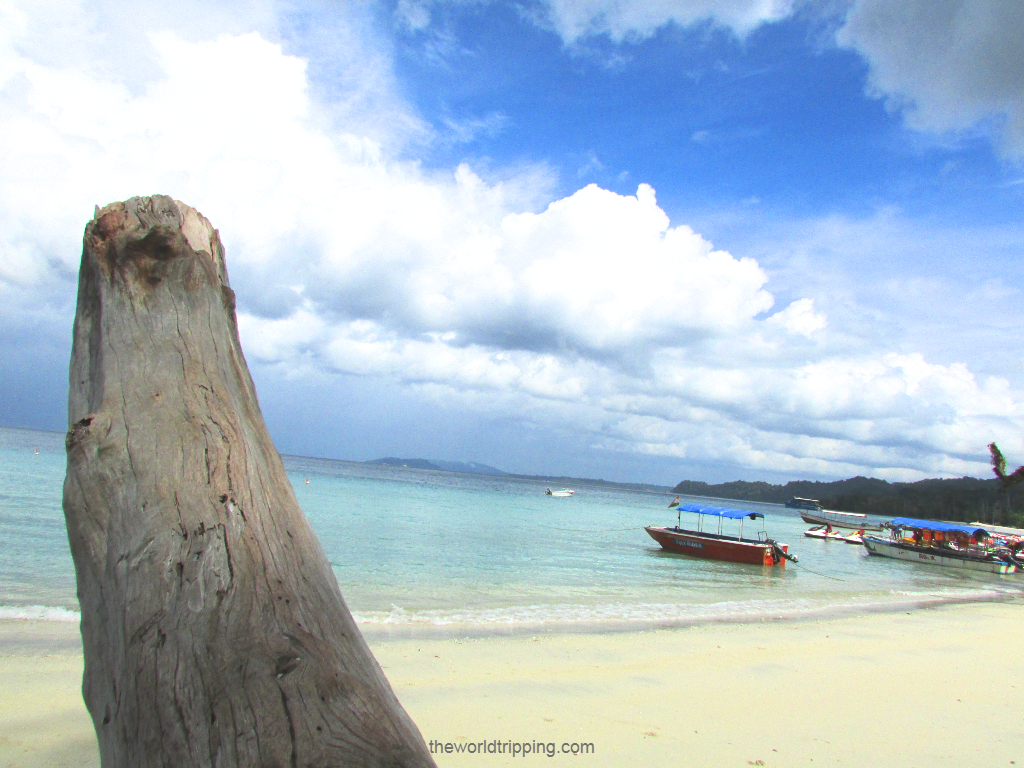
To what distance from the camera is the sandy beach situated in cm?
601

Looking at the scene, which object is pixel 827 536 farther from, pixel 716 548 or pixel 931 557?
pixel 716 548

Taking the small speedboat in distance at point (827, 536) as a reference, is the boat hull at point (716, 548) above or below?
above

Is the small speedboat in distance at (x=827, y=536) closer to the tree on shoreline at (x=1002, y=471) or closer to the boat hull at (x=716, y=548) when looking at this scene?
the boat hull at (x=716, y=548)

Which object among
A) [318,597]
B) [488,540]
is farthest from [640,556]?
[318,597]

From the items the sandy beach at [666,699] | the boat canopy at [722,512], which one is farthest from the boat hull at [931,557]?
the sandy beach at [666,699]

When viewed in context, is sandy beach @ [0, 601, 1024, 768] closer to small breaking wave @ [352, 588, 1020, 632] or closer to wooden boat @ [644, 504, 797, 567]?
small breaking wave @ [352, 588, 1020, 632]

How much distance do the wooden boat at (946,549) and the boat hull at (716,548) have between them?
11.3 meters

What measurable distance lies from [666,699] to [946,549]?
34737 millimetres

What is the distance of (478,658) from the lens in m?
9.34

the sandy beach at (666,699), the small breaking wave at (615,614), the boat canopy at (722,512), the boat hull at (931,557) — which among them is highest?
the boat canopy at (722,512)

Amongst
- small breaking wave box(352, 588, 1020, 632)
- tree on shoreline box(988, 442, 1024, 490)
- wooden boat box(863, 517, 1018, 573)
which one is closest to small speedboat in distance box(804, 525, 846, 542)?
wooden boat box(863, 517, 1018, 573)

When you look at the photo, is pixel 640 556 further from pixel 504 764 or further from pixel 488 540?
pixel 504 764

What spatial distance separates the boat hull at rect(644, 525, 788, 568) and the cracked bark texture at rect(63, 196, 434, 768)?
91.6 feet

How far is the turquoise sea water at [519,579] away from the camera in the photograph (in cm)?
1280
